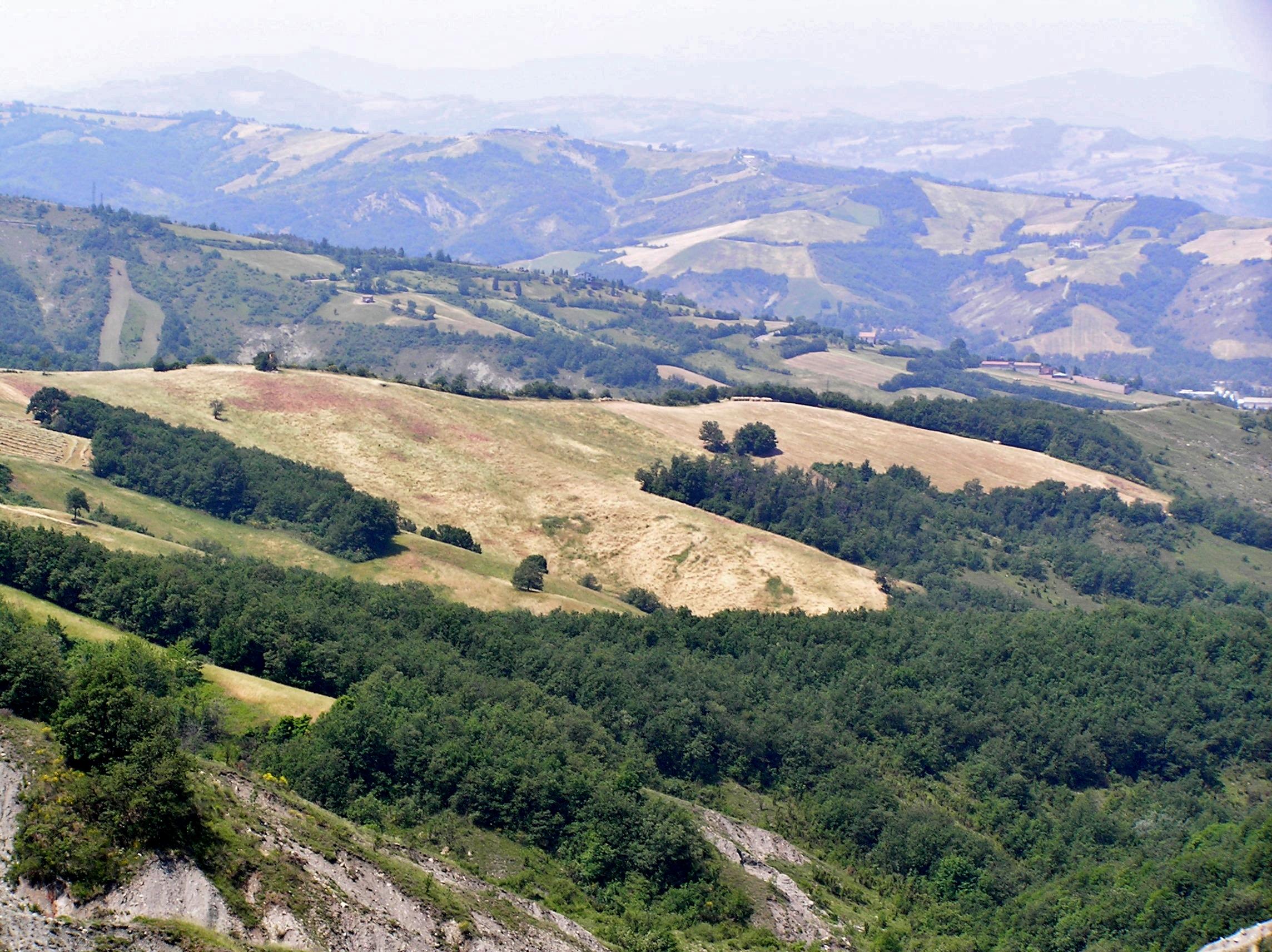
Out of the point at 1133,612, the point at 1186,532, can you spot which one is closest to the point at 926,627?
the point at 1133,612

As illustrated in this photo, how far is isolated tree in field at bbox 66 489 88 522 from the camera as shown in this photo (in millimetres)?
103188

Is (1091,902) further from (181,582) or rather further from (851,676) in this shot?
(181,582)

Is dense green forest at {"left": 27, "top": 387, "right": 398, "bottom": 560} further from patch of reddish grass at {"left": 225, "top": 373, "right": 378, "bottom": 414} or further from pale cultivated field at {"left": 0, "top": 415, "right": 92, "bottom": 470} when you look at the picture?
patch of reddish grass at {"left": 225, "top": 373, "right": 378, "bottom": 414}

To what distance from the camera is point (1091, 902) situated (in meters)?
64.4

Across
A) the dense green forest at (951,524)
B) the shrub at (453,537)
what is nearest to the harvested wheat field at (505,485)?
the shrub at (453,537)

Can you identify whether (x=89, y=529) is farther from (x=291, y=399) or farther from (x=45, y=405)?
(x=291, y=399)

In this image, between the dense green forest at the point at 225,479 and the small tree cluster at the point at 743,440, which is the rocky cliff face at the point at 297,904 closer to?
the dense green forest at the point at 225,479

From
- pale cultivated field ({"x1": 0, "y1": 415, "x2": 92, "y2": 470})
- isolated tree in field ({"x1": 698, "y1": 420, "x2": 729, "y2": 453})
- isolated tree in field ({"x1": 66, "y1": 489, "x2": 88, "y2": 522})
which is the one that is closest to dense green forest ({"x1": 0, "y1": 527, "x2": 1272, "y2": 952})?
isolated tree in field ({"x1": 66, "y1": 489, "x2": 88, "y2": 522})

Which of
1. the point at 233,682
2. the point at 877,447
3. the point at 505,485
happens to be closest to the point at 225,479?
the point at 505,485

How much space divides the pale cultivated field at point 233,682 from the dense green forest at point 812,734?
243cm

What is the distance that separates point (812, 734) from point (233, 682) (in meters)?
39.4

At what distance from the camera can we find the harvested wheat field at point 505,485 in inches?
4759

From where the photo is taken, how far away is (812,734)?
82375 millimetres

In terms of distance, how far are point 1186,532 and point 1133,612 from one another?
229 ft
